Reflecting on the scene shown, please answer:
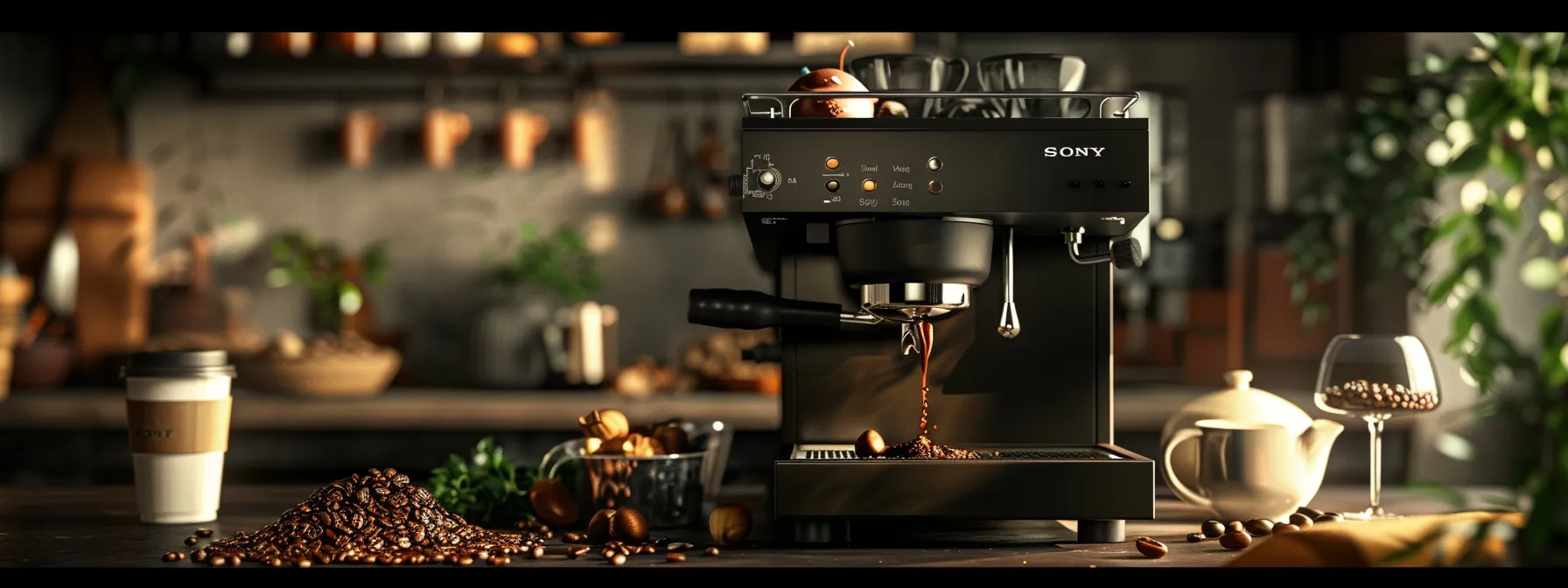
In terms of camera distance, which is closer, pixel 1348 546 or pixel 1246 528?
pixel 1348 546

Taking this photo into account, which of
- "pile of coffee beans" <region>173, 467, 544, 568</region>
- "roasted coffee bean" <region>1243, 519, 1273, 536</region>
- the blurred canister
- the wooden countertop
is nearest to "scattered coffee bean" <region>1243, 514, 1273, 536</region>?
"roasted coffee bean" <region>1243, 519, 1273, 536</region>

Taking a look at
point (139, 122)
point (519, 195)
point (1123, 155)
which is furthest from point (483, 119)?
point (1123, 155)

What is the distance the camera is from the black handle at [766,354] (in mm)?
1294

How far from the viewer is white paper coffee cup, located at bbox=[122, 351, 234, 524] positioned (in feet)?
4.07

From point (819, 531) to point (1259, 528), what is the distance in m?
0.42

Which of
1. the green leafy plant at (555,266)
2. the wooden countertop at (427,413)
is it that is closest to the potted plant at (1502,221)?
the wooden countertop at (427,413)

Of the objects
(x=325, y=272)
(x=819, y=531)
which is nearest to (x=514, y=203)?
(x=325, y=272)

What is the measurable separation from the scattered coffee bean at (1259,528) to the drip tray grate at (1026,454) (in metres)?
0.14

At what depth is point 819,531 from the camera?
111 centimetres

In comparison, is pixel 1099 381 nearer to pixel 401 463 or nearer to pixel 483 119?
pixel 401 463

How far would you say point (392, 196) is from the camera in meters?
→ 3.39

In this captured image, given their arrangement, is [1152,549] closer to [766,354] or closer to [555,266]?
[766,354]

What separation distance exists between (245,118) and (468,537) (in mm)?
2669

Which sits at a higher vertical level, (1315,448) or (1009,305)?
(1009,305)
